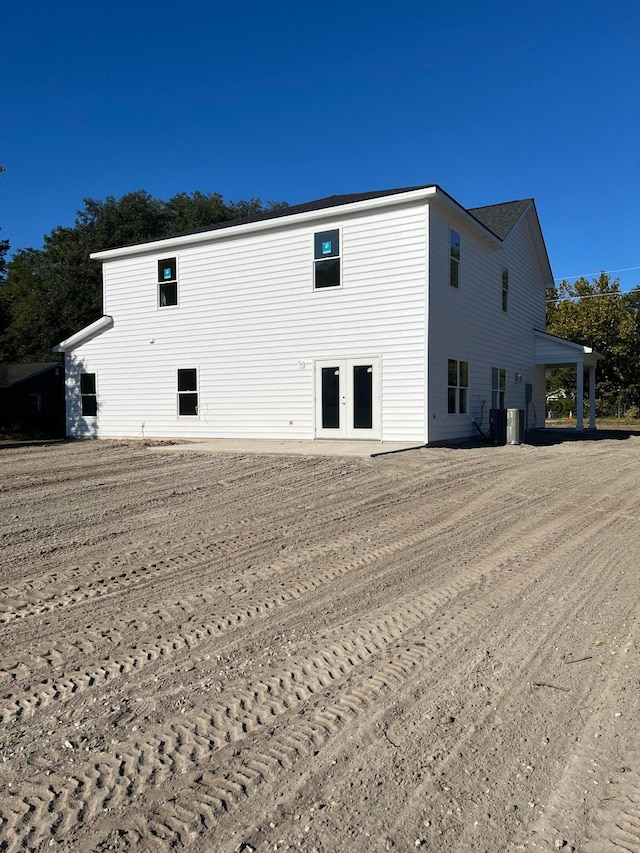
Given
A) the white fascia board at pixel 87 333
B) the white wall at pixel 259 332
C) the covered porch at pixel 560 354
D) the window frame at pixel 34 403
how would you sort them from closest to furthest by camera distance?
the white wall at pixel 259 332
the white fascia board at pixel 87 333
the covered porch at pixel 560 354
the window frame at pixel 34 403

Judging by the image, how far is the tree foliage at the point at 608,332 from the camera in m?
30.5

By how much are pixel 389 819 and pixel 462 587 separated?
8.39 feet

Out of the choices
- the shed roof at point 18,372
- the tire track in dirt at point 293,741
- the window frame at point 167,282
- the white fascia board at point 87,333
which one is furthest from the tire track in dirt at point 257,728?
the shed roof at point 18,372

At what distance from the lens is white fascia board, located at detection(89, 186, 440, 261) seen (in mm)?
13559

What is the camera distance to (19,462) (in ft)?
38.2

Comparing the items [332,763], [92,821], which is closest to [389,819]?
[332,763]

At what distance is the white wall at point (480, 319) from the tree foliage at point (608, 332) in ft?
27.8

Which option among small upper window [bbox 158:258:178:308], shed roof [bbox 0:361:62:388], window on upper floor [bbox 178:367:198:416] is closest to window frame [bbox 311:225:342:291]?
window on upper floor [bbox 178:367:198:416]

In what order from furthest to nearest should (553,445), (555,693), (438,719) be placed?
(553,445)
(555,693)
(438,719)

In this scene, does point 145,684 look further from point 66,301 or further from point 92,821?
point 66,301

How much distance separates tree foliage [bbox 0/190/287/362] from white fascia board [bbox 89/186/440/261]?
1625cm

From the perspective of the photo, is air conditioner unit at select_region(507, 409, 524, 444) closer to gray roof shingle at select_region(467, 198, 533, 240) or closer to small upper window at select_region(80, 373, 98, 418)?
gray roof shingle at select_region(467, 198, 533, 240)

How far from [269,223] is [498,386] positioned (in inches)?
328

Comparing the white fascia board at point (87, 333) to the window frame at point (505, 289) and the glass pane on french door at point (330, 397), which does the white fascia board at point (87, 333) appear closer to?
the glass pane on french door at point (330, 397)
